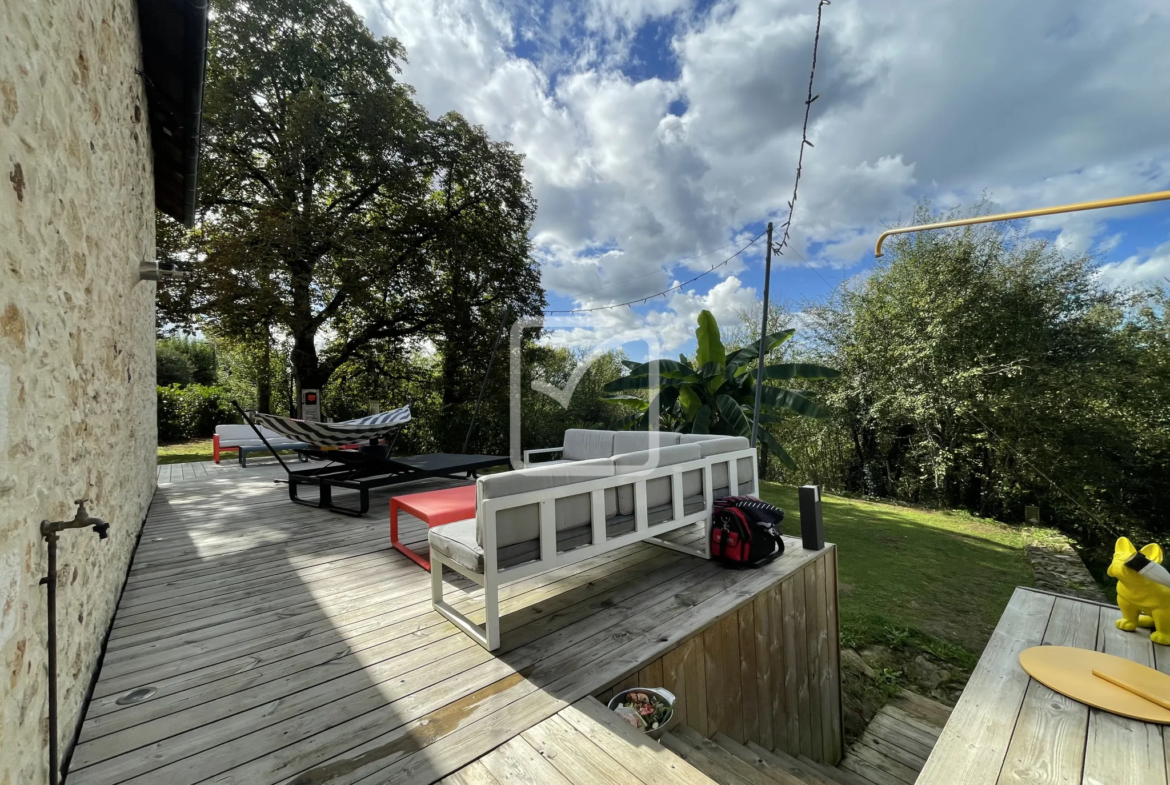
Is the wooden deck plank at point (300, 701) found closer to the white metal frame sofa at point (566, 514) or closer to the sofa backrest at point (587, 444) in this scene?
the white metal frame sofa at point (566, 514)

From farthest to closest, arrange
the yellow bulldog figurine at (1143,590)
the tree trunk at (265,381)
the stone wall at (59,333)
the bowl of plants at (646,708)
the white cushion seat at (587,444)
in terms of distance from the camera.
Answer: the tree trunk at (265,381)
the white cushion seat at (587,444)
the yellow bulldog figurine at (1143,590)
the bowl of plants at (646,708)
the stone wall at (59,333)

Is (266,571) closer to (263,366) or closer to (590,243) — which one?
(263,366)

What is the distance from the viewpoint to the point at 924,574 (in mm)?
4938

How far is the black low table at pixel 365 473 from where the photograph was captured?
484 centimetres

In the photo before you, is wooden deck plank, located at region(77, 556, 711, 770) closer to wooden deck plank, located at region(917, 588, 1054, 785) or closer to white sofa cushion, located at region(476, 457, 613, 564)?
white sofa cushion, located at region(476, 457, 613, 564)

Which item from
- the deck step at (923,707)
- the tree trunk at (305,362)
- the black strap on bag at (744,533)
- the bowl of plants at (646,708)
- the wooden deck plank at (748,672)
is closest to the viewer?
the bowl of plants at (646,708)

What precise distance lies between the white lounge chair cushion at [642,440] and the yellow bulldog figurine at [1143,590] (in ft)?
8.95

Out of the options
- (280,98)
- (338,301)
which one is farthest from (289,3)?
(338,301)

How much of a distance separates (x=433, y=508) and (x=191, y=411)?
1211 cm

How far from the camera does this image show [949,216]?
8.60 meters

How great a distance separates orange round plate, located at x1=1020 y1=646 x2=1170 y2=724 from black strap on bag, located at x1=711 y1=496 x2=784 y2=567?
4.52ft

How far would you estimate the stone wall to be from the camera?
115cm

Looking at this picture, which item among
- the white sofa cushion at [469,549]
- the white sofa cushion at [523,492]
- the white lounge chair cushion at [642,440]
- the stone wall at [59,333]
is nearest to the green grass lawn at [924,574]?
the white lounge chair cushion at [642,440]

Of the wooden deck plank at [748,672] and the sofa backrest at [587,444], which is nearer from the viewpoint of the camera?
the wooden deck plank at [748,672]
